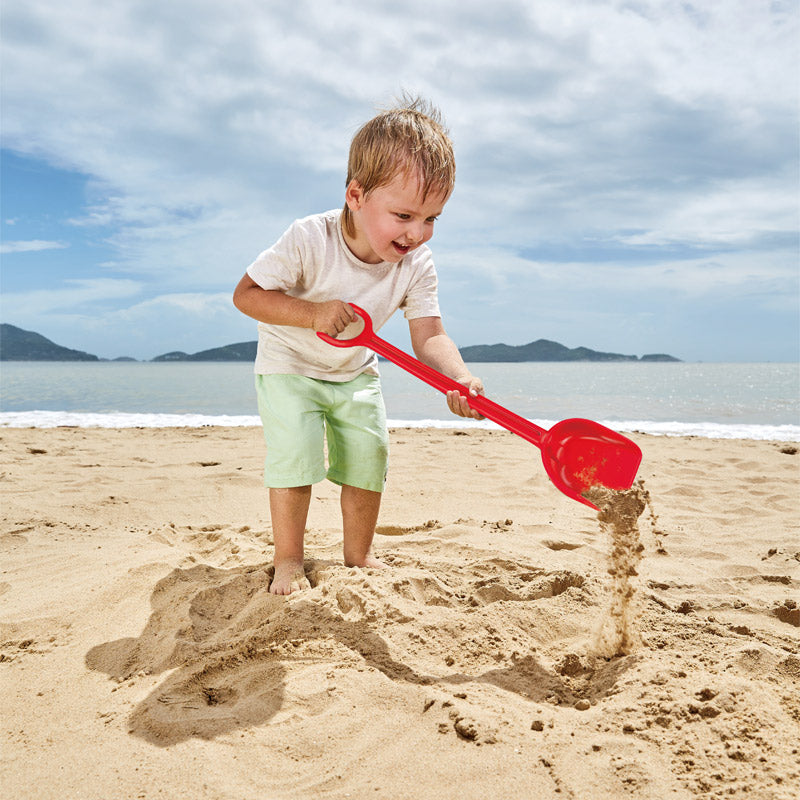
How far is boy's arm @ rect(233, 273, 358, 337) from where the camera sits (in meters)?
2.01

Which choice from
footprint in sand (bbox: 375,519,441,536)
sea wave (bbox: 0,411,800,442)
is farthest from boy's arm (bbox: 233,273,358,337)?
sea wave (bbox: 0,411,800,442)

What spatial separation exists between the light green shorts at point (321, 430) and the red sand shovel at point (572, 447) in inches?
15.2

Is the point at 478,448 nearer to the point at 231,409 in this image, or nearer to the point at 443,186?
the point at 443,186

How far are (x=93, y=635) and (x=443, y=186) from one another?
1.67 metres

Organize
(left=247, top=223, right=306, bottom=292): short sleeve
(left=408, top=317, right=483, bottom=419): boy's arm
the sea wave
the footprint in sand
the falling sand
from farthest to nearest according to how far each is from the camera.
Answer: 1. the sea wave
2. the footprint in sand
3. (left=408, top=317, right=483, bottom=419): boy's arm
4. (left=247, top=223, right=306, bottom=292): short sleeve
5. the falling sand

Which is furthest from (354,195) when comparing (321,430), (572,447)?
(572,447)

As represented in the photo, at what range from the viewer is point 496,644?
1758 millimetres

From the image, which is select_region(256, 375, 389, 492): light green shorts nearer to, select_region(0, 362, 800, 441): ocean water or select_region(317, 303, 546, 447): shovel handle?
select_region(317, 303, 546, 447): shovel handle

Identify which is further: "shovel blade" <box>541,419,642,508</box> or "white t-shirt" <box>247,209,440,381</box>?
"white t-shirt" <box>247,209,440,381</box>

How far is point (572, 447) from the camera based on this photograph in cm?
201

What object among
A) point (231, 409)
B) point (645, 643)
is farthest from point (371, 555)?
point (231, 409)

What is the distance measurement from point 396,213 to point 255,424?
532 centimetres

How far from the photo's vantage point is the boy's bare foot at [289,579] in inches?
80.9

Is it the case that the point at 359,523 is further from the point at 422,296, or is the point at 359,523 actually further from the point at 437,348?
the point at 422,296
